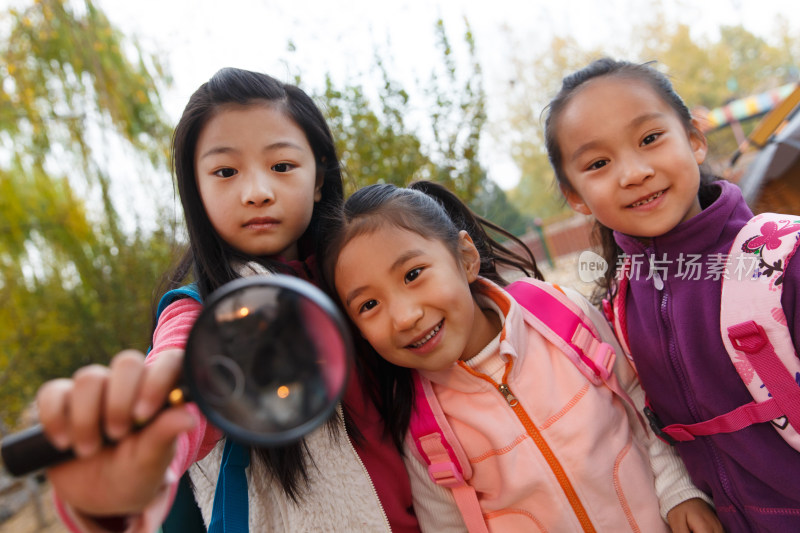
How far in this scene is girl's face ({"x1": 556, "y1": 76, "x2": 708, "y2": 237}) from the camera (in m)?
1.59

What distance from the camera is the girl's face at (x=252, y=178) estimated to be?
1572 millimetres

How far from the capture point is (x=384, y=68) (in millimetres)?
3842

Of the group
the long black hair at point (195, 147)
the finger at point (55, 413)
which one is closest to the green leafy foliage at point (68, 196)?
the long black hair at point (195, 147)

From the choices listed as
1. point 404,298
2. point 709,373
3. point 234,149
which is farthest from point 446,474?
point 234,149

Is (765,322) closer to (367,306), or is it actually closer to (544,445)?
(544,445)

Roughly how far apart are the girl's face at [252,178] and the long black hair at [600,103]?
2.87 feet

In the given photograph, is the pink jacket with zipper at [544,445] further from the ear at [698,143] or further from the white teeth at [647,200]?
the ear at [698,143]

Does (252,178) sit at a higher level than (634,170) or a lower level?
higher

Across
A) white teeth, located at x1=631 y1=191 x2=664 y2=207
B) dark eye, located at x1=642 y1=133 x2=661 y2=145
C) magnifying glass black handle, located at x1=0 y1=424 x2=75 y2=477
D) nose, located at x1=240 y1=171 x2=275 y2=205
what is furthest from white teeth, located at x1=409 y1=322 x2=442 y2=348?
magnifying glass black handle, located at x1=0 y1=424 x2=75 y2=477

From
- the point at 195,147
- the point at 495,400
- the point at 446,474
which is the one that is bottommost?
the point at 446,474

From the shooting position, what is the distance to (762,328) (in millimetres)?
1375

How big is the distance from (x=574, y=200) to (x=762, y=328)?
727mm

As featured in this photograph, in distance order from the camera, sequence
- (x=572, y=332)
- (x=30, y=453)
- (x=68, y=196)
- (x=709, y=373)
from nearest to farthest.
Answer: (x=30, y=453), (x=709, y=373), (x=572, y=332), (x=68, y=196)

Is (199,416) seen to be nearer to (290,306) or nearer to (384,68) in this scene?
(290,306)
